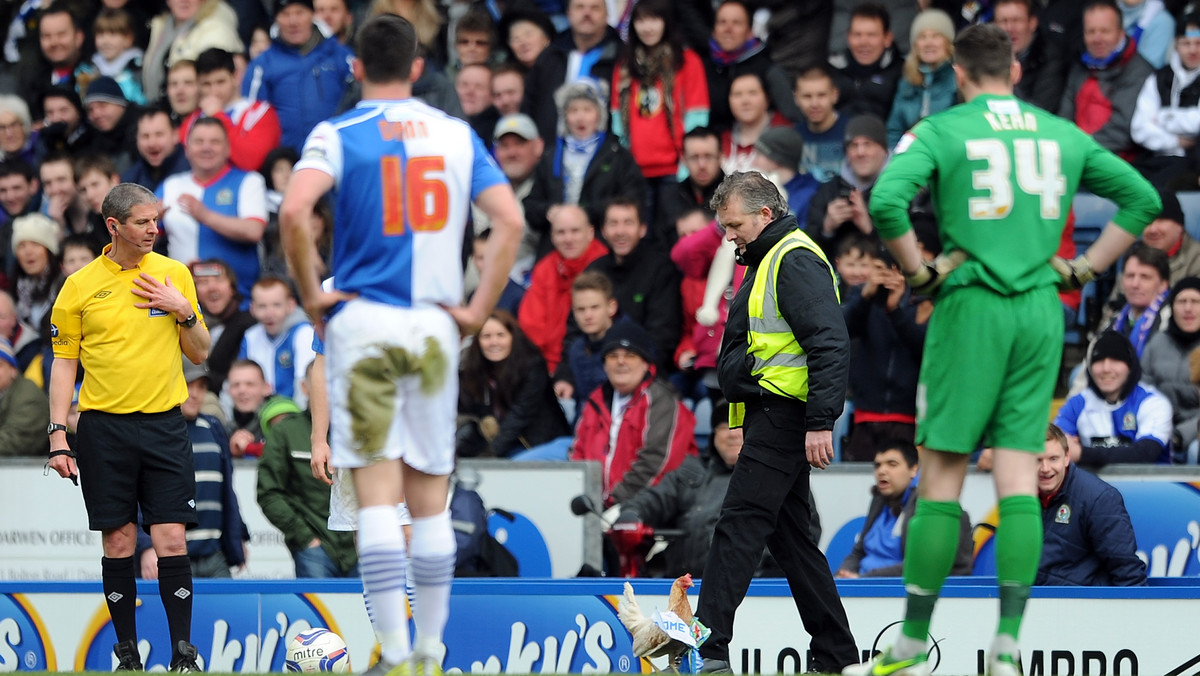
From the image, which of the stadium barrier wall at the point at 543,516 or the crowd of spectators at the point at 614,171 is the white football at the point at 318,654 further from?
the crowd of spectators at the point at 614,171

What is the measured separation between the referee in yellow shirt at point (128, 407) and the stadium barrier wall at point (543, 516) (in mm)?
2938

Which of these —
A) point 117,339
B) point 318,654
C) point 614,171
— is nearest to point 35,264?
point 614,171

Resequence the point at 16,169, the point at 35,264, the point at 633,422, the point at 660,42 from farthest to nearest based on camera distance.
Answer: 1. the point at 16,169
2. the point at 35,264
3. the point at 660,42
4. the point at 633,422

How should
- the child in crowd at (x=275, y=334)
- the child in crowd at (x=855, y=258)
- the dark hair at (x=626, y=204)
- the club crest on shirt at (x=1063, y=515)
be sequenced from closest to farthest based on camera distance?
the club crest on shirt at (x=1063, y=515), the child in crowd at (x=855, y=258), the dark hair at (x=626, y=204), the child in crowd at (x=275, y=334)

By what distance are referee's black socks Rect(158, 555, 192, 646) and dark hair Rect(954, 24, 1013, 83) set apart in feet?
15.2

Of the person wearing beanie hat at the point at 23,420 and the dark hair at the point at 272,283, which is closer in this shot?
the person wearing beanie hat at the point at 23,420

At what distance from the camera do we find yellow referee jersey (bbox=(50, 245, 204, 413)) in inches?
315

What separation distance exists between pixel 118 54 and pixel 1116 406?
10601 mm

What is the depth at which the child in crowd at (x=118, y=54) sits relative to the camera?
15953mm

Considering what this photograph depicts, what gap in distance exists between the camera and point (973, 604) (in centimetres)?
845

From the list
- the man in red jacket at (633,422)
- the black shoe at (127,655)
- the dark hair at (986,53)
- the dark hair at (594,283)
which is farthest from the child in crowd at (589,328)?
the dark hair at (986,53)

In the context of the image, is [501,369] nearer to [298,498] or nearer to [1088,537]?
[298,498]

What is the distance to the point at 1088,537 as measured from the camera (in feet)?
28.3

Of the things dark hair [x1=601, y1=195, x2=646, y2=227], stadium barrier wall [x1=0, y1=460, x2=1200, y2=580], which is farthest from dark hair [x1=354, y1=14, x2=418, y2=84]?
dark hair [x1=601, y1=195, x2=646, y2=227]
